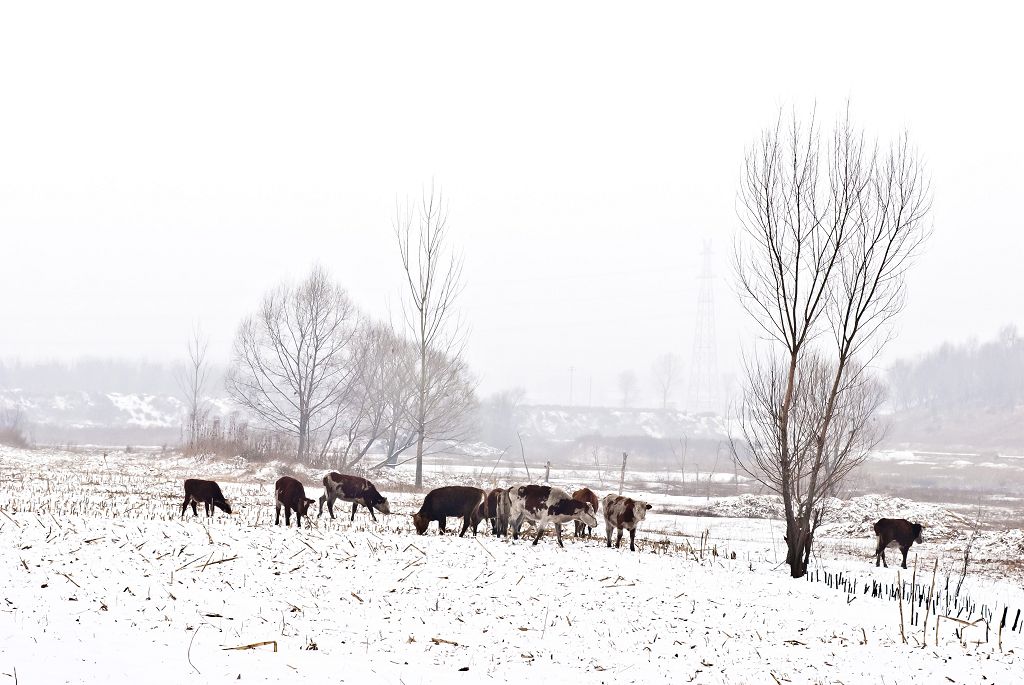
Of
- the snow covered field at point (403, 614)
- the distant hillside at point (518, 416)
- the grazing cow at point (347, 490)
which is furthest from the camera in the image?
the distant hillside at point (518, 416)

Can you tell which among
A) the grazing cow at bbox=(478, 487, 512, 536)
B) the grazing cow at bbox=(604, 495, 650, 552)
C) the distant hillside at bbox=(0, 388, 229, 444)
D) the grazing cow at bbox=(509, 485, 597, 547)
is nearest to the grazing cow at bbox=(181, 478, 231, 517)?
the grazing cow at bbox=(478, 487, 512, 536)

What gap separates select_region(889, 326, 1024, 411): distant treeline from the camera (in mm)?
136000

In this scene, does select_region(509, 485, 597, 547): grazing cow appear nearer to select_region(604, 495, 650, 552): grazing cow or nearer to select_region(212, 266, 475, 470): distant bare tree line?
select_region(604, 495, 650, 552): grazing cow

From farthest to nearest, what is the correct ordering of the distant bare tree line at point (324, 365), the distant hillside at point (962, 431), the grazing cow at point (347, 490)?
the distant hillside at point (962, 431) < the distant bare tree line at point (324, 365) < the grazing cow at point (347, 490)

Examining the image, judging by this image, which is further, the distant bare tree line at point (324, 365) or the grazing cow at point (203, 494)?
the distant bare tree line at point (324, 365)

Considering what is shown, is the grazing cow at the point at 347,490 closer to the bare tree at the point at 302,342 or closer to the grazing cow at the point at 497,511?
the grazing cow at the point at 497,511

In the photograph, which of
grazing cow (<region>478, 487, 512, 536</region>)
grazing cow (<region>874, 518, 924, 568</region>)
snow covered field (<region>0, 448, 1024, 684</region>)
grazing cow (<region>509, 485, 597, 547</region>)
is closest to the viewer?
snow covered field (<region>0, 448, 1024, 684</region>)

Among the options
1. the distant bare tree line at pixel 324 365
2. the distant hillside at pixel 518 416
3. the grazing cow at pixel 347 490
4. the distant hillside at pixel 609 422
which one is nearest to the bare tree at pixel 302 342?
the distant bare tree line at pixel 324 365

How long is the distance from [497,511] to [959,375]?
529ft

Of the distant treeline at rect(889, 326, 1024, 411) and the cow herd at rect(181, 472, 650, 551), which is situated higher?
the distant treeline at rect(889, 326, 1024, 411)

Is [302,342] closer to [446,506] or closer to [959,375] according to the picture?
[446,506]

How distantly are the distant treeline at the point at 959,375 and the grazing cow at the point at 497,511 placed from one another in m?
138

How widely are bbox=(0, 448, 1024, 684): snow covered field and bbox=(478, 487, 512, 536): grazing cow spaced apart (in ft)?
5.40

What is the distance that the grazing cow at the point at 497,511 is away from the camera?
51.1 ft
